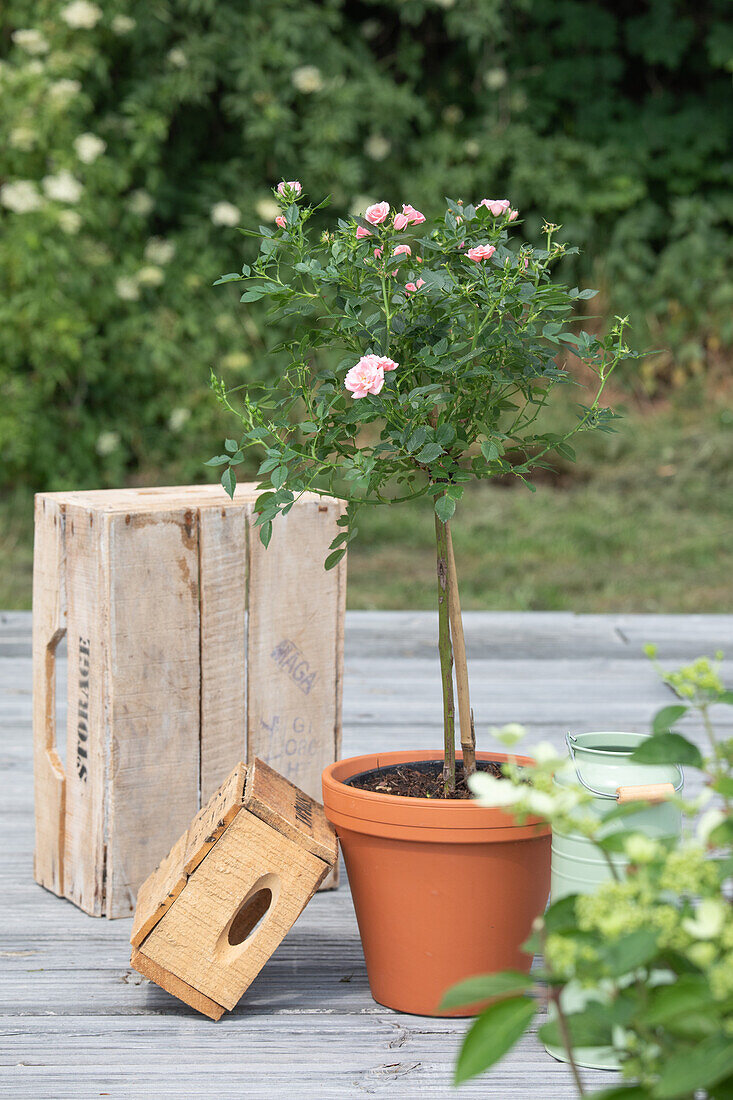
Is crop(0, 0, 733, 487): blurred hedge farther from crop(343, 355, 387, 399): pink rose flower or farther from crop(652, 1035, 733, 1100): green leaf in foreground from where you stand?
crop(652, 1035, 733, 1100): green leaf in foreground

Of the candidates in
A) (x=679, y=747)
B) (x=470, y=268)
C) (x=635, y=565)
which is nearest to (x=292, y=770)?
(x=470, y=268)

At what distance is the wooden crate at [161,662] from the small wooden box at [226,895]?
0.24 metres

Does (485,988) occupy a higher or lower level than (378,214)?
lower

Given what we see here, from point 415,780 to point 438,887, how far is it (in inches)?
6.5

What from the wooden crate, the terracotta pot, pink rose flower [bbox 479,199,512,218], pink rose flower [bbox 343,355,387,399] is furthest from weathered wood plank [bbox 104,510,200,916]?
pink rose flower [bbox 479,199,512,218]

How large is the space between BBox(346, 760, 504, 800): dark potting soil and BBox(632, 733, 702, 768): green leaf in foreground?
711 millimetres

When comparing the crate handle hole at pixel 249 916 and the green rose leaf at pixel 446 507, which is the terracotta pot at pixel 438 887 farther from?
the green rose leaf at pixel 446 507

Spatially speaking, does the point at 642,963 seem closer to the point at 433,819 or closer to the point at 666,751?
the point at 666,751

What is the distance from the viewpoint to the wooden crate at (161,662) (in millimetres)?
1522

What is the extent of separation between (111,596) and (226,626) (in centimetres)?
17

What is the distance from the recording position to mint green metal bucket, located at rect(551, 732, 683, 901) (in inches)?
46.2

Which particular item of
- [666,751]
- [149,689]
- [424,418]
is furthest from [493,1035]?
[149,689]

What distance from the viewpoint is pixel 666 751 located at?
0.59m

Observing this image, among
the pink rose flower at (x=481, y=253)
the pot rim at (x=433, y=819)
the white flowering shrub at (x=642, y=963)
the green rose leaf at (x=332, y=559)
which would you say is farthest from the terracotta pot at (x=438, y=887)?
the white flowering shrub at (x=642, y=963)
